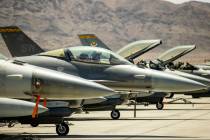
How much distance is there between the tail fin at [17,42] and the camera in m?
24.7

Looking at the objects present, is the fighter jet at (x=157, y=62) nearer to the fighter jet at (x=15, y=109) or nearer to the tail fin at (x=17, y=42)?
the tail fin at (x=17, y=42)

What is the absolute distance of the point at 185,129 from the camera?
1789cm

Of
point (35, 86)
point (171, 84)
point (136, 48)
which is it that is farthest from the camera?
point (136, 48)

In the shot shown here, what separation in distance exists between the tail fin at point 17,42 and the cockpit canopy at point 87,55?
15.4 ft

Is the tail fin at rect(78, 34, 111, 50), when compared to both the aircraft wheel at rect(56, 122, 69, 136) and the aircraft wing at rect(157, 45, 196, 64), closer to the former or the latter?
the aircraft wing at rect(157, 45, 196, 64)

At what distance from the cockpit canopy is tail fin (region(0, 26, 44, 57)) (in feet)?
15.4

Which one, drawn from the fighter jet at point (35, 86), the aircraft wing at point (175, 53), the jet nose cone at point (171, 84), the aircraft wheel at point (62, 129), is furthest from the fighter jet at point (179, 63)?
the fighter jet at point (35, 86)

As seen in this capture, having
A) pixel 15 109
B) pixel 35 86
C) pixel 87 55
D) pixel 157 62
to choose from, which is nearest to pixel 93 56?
pixel 87 55

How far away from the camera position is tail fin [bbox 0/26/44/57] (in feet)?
81.0

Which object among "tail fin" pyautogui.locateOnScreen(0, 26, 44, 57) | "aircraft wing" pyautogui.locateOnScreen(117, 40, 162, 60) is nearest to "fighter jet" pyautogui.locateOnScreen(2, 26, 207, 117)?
"tail fin" pyautogui.locateOnScreen(0, 26, 44, 57)

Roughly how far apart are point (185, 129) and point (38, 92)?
4.65m

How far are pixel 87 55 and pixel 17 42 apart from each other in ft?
22.0

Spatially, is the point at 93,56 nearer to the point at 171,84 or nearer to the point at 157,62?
the point at 171,84

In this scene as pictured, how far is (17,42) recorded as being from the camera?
85.6 ft
